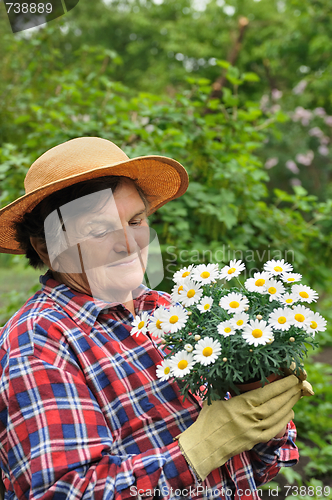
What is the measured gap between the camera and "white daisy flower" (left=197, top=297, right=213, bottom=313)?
0.97 m

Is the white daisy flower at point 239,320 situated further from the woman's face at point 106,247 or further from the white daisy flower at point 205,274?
the woman's face at point 106,247

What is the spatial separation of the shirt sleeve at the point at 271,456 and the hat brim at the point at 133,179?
92cm

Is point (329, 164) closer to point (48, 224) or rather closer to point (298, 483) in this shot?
point (298, 483)

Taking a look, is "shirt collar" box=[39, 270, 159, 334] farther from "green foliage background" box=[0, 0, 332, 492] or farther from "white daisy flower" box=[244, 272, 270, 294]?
"green foliage background" box=[0, 0, 332, 492]

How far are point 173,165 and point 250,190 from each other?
4.73 feet

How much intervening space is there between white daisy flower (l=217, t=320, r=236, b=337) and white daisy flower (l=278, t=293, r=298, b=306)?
0.53 ft

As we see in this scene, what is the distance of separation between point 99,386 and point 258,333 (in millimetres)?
449

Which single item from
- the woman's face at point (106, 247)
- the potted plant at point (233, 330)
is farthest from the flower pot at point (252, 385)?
the woman's face at point (106, 247)


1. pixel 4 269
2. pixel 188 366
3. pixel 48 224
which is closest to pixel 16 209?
pixel 48 224

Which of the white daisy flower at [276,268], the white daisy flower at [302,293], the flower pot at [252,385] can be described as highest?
the white daisy flower at [276,268]

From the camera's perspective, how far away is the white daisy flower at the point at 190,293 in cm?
100

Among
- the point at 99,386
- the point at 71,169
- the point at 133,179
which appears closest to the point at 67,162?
the point at 71,169

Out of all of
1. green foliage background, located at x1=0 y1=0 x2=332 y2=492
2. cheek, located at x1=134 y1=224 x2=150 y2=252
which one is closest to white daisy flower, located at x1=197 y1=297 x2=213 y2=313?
cheek, located at x1=134 y1=224 x2=150 y2=252

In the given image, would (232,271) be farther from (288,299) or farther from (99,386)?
(99,386)
